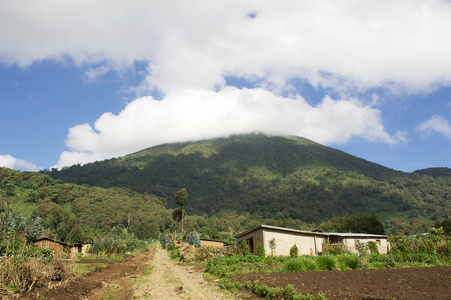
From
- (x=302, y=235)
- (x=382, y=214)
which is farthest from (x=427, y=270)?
(x=382, y=214)

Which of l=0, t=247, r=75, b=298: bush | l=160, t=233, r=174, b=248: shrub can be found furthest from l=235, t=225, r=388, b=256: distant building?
l=160, t=233, r=174, b=248: shrub

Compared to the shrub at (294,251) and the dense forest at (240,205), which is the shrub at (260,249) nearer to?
the shrub at (294,251)

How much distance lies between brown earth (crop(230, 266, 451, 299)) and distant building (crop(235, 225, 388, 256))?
15669mm

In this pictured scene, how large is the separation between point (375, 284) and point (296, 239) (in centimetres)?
2094

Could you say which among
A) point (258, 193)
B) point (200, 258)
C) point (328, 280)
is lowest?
point (200, 258)

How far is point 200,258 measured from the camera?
109 ft

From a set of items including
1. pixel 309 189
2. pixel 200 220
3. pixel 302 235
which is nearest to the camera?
pixel 302 235

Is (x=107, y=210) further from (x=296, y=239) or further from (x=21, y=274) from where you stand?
(x=21, y=274)

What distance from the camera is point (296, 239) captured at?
1236 inches

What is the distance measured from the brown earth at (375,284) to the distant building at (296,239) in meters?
15.7

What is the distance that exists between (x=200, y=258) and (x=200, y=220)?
114m

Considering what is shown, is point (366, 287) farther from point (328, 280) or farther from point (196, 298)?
point (196, 298)

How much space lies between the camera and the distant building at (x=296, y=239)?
1169 inches

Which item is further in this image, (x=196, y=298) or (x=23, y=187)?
(x=23, y=187)
